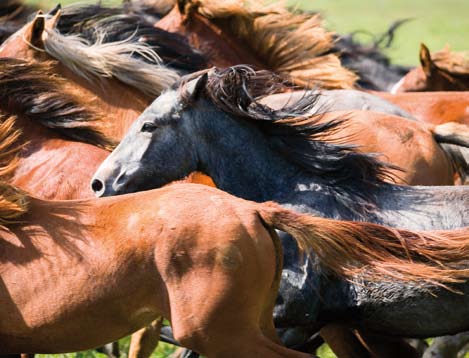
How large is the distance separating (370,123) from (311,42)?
202cm

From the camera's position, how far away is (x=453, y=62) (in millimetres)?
8766

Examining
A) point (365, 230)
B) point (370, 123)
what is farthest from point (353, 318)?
point (370, 123)

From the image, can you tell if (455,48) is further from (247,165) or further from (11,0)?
(247,165)

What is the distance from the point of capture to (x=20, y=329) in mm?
4117

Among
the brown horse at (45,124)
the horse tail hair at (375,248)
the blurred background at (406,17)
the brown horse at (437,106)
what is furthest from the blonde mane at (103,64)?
the blurred background at (406,17)

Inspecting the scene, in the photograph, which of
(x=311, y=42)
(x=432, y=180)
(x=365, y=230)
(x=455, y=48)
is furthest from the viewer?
(x=455, y=48)

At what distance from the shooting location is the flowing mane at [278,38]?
750cm

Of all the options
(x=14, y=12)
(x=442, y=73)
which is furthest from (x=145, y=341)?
(x=442, y=73)

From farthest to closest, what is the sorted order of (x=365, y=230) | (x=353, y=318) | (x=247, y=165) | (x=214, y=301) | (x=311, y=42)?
1. (x=311, y=42)
2. (x=247, y=165)
3. (x=353, y=318)
4. (x=365, y=230)
5. (x=214, y=301)

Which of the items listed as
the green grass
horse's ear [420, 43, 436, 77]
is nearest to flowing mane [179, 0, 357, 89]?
horse's ear [420, 43, 436, 77]

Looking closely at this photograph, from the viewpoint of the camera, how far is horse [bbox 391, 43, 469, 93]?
8.71m

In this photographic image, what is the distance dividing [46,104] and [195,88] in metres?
1.11

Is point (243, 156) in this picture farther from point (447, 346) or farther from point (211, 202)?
point (447, 346)

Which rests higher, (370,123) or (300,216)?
(300,216)
